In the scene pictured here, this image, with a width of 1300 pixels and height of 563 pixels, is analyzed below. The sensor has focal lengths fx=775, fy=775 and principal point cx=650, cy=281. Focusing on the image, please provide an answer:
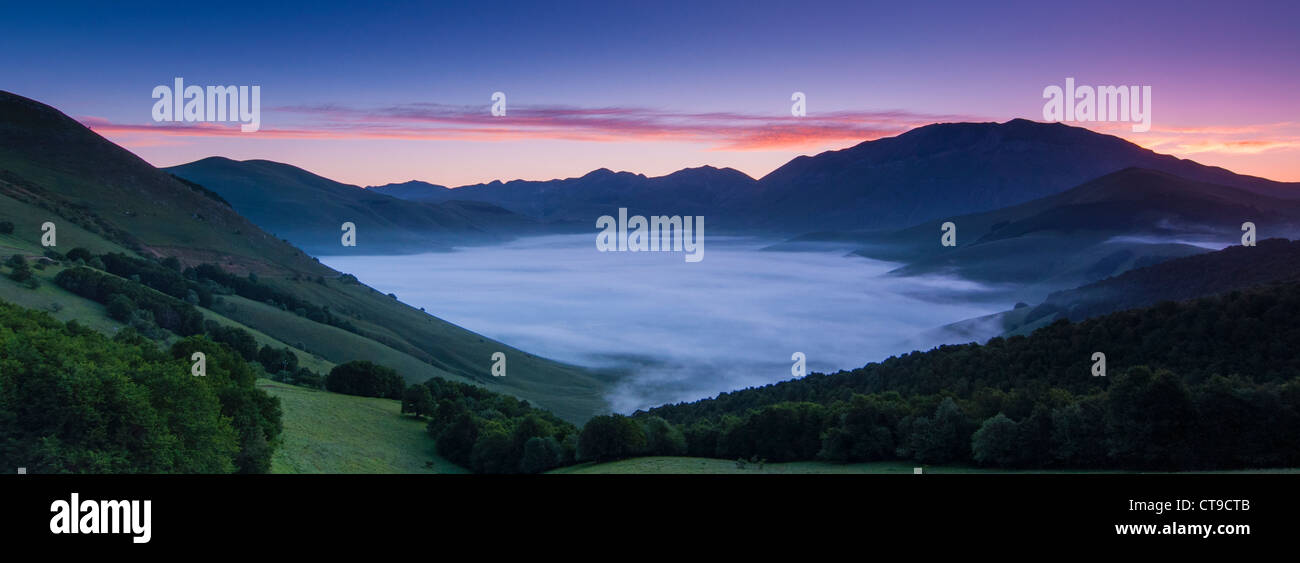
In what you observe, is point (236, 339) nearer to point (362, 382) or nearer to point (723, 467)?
point (362, 382)

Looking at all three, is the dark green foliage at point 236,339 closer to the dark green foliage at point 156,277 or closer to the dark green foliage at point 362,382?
the dark green foliage at point 362,382

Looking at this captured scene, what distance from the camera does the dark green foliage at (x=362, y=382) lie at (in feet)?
154

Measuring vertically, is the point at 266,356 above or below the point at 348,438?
above

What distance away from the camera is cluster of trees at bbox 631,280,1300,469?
21625mm

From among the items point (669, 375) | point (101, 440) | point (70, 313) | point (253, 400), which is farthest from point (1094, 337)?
point (669, 375)

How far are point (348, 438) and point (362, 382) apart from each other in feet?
52.3

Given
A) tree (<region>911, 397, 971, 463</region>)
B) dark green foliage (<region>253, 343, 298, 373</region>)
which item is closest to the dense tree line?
Result: tree (<region>911, 397, 971, 463</region>)

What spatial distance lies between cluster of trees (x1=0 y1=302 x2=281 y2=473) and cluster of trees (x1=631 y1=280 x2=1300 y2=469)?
15806 millimetres

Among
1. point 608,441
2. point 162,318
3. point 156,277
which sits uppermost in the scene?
point 156,277

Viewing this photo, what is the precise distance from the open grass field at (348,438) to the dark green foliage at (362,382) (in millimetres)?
3937

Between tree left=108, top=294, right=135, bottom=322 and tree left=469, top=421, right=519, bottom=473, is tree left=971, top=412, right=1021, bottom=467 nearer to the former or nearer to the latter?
tree left=469, top=421, right=519, bottom=473

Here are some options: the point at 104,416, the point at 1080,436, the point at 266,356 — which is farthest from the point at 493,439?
the point at 266,356

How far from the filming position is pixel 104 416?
18.0m
